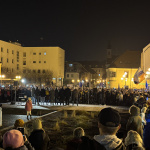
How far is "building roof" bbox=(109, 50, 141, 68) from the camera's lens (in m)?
86.8

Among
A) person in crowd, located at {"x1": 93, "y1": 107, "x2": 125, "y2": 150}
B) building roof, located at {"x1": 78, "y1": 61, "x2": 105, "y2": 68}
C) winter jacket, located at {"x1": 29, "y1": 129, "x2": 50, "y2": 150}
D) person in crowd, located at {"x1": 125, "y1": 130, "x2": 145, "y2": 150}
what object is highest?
building roof, located at {"x1": 78, "y1": 61, "x2": 105, "y2": 68}

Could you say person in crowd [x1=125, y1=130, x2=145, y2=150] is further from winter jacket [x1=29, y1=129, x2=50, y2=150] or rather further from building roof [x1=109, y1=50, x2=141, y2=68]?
building roof [x1=109, y1=50, x2=141, y2=68]

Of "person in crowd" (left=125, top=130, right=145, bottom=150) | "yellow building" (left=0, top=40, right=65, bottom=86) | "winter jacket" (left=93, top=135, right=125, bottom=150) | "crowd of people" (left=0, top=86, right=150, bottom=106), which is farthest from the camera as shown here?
"yellow building" (left=0, top=40, right=65, bottom=86)

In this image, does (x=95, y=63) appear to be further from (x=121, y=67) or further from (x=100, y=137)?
(x=100, y=137)

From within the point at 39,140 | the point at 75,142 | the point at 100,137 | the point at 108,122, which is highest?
the point at 108,122

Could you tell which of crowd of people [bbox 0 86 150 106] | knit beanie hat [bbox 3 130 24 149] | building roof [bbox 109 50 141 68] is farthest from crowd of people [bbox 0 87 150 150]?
building roof [bbox 109 50 141 68]

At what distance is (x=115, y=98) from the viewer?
28047mm

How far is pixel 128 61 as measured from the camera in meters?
87.8

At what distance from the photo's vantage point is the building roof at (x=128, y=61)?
86.8 m

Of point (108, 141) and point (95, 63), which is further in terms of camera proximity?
point (95, 63)

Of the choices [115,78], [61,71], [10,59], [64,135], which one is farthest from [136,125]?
[61,71]

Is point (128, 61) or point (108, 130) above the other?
point (128, 61)

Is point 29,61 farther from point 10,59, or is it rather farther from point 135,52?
point 135,52

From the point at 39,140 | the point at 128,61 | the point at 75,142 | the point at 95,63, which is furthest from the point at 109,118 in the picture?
the point at 95,63
